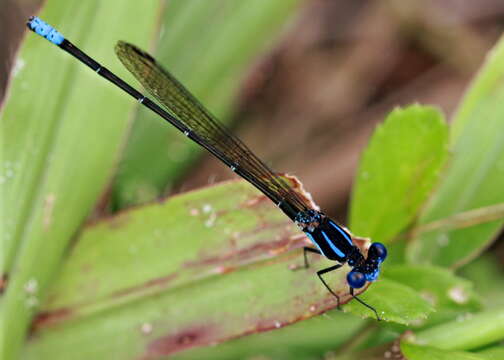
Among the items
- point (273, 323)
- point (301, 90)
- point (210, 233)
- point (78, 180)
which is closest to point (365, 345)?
point (273, 323)

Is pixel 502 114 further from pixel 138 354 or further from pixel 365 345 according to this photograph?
pixel 138 354

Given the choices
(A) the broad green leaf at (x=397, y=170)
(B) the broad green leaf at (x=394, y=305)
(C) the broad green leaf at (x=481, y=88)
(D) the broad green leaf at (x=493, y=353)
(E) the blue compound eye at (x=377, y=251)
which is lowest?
(D) the broad green leaf at (x=493, y=353)

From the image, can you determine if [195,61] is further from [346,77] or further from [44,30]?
[346,77]

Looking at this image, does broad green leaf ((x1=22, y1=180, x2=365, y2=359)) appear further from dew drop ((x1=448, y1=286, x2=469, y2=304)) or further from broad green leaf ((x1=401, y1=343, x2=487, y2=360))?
dew drop ((x1=448, y1=286, x2=469, y2=304))

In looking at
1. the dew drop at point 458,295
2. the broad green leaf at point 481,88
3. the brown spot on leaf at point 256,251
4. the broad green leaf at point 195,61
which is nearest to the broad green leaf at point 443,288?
the dew drop at point 458,295

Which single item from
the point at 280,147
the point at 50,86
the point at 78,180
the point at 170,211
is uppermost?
the point at 280,147

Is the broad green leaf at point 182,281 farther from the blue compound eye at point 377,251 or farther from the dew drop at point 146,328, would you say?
the blue compound eye at point 377,251
